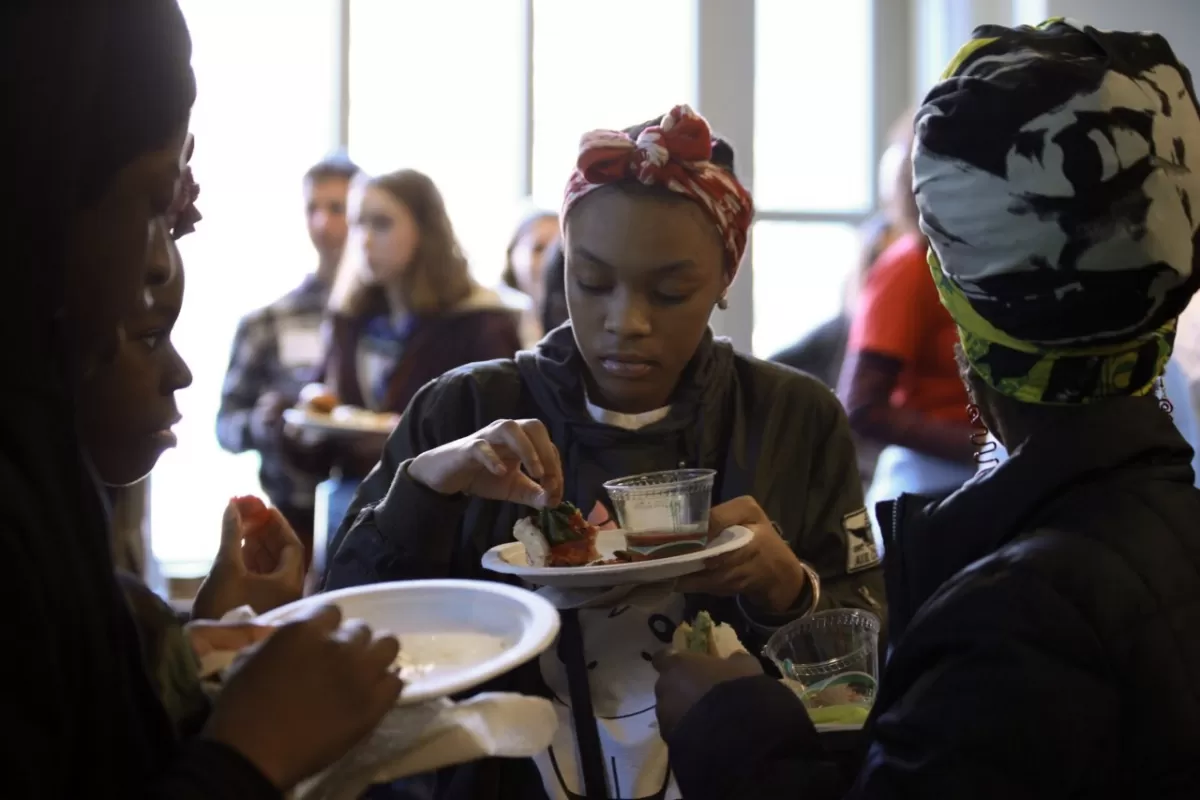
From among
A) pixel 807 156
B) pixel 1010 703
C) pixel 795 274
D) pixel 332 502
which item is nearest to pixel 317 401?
pixel 332 502

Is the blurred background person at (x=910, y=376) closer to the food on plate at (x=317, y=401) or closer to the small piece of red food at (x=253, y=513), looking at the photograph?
the food on plate at (x=317, y=401)

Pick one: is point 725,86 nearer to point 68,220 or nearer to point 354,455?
point 354,455

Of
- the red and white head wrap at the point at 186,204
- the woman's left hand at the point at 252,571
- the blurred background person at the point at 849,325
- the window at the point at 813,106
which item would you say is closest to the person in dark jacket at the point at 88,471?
the red and white head wrap at the point at 186,204

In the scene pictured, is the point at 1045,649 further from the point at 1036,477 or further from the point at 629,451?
the point at 629,451

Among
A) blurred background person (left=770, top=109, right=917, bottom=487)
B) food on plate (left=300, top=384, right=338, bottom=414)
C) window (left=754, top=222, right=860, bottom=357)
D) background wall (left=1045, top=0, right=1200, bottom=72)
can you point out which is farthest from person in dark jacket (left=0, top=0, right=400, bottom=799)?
window (left=754, top=222, right=860, bottom=357)

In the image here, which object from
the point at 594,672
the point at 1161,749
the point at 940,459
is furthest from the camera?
the point at 940,459

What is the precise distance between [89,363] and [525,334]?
9.43 ft

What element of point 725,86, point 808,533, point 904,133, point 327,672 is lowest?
point 808,533

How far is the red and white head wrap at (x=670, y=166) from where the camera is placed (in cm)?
171

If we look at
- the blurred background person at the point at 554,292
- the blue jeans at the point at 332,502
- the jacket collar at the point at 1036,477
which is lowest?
the blue jeans at the point at 332,502

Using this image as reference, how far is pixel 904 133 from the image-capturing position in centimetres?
317

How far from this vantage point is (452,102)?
546 cm

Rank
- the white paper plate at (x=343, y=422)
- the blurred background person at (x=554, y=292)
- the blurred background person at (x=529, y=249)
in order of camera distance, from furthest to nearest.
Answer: the blurred background person at (x=529, y=249), the white paper plate at (x=343, y=422), the blurred background person at (x=554, y=292)

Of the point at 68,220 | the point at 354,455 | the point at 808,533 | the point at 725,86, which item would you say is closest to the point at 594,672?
the point at 808,533
